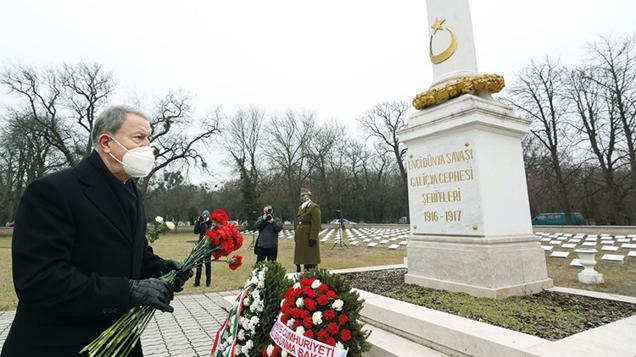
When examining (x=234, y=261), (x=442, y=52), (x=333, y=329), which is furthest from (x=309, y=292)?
(x=442, y=52)

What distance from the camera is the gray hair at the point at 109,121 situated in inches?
71.7

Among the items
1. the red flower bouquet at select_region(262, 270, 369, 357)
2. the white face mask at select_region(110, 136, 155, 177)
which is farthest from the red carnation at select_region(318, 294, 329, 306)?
the white face mask at select_region(110, 136, 155, 177)

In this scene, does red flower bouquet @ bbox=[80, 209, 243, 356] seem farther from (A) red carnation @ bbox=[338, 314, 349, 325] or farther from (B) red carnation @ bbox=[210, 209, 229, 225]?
(A) red carnation @ bbox=[338, 314, 349, 325]

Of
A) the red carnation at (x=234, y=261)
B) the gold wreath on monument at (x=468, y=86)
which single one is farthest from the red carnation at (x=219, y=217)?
the gold wreath on monument at (x=468, y=86)

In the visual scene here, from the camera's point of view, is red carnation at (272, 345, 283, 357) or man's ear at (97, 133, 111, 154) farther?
red carnation at (272, 345, 283, 357)

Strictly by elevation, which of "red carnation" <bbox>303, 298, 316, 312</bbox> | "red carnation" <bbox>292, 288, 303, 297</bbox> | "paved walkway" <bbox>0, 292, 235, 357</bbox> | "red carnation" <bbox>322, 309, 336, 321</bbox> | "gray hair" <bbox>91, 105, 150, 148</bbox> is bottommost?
"paved walkway" <bbox>0, 292, 235, 357</bbox>

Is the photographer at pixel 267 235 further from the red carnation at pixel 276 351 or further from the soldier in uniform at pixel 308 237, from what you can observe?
the red carnation at pixel 276 351

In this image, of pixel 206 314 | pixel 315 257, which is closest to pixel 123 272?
pixel 206 314

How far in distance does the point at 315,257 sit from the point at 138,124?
256 inches

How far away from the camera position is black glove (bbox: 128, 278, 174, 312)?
5.23ft

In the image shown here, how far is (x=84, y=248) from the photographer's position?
1591 mm

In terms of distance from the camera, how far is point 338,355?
228 cm

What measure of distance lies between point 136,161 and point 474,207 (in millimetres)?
4326

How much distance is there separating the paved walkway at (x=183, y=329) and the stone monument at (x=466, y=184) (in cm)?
326
